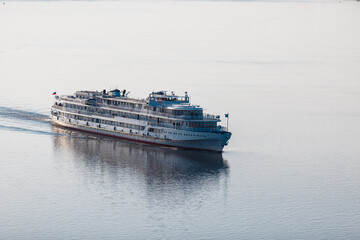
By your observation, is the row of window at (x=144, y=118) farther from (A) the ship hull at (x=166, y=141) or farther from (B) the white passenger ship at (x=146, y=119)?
(A) the ship hull at (x=166, y=141)

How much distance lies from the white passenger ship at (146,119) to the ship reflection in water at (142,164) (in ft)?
6.49

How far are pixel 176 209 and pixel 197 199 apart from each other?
19.5ft

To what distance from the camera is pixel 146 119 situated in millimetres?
135125

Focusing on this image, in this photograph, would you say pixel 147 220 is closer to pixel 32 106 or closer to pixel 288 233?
pixel 288 233

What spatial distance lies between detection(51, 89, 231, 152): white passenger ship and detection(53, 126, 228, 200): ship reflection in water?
1978mm

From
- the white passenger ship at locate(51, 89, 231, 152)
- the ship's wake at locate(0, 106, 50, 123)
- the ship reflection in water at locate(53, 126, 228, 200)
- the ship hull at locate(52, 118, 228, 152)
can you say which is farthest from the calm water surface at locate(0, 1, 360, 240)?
the white passenger ship at locate(51, 89, 231, 152)

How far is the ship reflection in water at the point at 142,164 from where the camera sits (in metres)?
109

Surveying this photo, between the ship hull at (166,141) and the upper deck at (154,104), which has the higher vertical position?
the upper deck at (154,104)

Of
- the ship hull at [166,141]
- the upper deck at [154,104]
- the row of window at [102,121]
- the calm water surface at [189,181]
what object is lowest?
the calm water surface at [189,181]

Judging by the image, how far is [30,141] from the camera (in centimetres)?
13575

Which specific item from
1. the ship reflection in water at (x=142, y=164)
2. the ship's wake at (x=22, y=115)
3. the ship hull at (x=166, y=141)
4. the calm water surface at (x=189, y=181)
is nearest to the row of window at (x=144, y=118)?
the ship hull at (x=166, y=141)

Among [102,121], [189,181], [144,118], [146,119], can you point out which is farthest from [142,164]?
[102,121]

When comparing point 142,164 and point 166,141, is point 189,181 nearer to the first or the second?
point 142,164

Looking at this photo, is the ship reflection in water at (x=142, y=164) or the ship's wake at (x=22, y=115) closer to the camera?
the ship reflection in water at (x=142, y=164)
